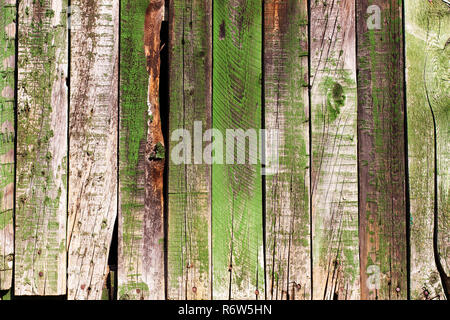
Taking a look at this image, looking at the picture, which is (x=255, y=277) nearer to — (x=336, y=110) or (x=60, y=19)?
(x=336, y=110)

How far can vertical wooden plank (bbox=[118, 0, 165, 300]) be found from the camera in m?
2.29

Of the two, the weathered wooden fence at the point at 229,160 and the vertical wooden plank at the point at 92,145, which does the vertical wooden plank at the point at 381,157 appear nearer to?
the weathered wooden fence at the point at 229,160

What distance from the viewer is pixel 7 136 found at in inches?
91.2

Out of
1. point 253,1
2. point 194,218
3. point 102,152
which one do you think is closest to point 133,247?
point 194,218

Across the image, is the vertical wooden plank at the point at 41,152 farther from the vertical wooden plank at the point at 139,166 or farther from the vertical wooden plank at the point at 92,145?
the vertical wooden plank at the point at 139,166

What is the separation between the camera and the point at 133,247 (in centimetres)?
229

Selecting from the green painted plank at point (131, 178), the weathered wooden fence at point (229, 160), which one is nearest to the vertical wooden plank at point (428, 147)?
the weathered wooden fence at point (229, 160)

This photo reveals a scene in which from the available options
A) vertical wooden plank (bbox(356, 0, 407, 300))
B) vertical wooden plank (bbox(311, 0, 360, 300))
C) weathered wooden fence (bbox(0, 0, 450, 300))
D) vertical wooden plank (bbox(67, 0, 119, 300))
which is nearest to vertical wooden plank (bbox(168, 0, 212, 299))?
weathered wooden fence (bbox(0, 0, 450, 300))

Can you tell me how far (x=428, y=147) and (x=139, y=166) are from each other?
158cm

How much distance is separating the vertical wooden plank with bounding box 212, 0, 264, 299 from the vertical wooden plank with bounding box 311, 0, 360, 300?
0.31 m

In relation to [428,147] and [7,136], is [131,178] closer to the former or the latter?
[7,136]

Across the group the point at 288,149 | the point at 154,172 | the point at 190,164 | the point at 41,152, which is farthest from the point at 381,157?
the point at 41,152

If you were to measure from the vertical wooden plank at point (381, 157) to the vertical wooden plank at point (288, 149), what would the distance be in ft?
1.02

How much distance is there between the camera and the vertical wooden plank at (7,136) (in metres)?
2.30
